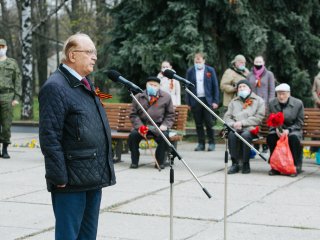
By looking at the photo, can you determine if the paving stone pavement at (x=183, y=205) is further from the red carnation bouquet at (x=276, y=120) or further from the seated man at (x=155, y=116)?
the red carnation bouquet at (x=276, y=120)

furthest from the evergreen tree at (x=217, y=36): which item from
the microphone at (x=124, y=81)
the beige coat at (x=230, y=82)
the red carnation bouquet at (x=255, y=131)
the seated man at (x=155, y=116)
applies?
the microphone at (x=124, y=81)

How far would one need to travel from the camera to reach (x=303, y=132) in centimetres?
1234

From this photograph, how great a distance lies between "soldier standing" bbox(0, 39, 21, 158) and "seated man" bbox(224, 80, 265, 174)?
3845 mm

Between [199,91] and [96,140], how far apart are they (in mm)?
9838

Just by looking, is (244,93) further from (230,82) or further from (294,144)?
(230,82)

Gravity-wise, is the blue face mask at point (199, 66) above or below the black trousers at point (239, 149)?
above

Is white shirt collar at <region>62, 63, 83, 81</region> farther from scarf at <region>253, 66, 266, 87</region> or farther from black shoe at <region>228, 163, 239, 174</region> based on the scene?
scarf at <region>253, 66, 266, 87</region>

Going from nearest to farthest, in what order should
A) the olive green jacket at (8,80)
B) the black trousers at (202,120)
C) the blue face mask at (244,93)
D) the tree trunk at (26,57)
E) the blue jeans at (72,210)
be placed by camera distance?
the blue jeans at (72,210)
the blue face mask at (244,93)
the olive green jacket at (8,80)
the black trousers at (202,120)
the tree trunk at (26,57)

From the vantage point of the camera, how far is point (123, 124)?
1362 centimetres

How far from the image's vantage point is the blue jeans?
514cm

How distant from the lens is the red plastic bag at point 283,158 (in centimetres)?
1131

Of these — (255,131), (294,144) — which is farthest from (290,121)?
(255,131)

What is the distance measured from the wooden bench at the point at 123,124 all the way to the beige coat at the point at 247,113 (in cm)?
103

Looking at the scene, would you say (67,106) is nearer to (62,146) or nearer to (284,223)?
(62,146)
